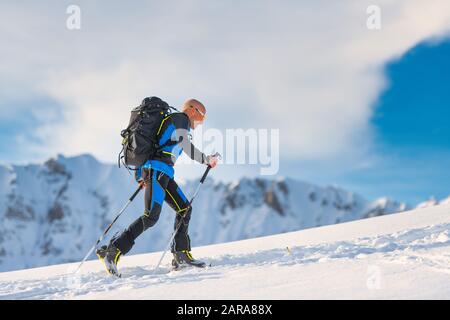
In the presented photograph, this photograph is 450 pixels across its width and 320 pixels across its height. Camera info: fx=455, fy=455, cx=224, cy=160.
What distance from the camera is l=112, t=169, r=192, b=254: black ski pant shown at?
5.81 m

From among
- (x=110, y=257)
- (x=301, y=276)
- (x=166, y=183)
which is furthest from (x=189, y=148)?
(x=301, y=276)

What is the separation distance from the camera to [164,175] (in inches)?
235

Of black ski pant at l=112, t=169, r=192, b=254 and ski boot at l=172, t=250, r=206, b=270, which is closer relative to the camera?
black ski pant at l=112, t=169, r=192, b=254

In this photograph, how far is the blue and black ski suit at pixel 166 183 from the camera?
5.86 m

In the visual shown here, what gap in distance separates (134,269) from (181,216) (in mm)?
942

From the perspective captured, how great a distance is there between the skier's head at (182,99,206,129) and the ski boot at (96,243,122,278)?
82.6 inches

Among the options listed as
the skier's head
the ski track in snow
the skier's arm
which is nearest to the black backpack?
the skier's arm

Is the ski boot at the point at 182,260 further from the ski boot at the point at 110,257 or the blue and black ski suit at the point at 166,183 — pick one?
the ski boot at the point at 110,257

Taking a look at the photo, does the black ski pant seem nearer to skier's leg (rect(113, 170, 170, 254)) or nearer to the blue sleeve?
skier's leg (rect(113, 170, 170, 254))

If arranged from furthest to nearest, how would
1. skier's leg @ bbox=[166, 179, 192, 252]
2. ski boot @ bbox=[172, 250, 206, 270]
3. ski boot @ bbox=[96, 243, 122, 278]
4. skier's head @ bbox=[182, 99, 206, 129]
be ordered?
skier's head @ bbox=[182, 99, 206, 129], skier's leg @ bbox=[166, 179, 192, 252], ski boot @ bbox=[172, 250, 206, 270], ski boot @ bbox=[96, 243, 122, 278]

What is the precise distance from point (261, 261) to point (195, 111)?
2364 mm

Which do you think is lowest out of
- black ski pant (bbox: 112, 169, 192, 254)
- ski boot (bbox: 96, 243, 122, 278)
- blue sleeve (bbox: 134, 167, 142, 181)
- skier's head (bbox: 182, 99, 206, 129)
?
ski boot (bbox: 96, 243, 122, 278)
